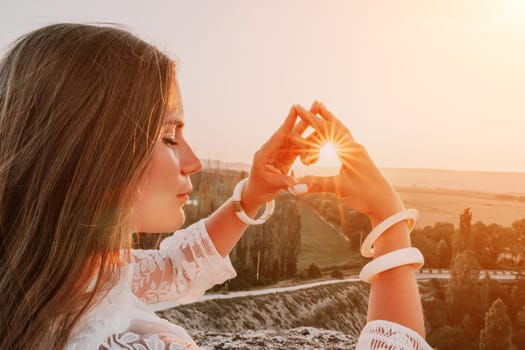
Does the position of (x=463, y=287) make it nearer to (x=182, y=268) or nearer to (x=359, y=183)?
(x=182, y=268)

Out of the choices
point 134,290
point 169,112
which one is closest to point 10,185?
point 169,112

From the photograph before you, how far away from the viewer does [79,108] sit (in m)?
0.92

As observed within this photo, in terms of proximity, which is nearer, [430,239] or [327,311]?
[327,311]

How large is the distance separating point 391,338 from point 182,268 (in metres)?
0.78

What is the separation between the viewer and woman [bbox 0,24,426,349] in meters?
0.90

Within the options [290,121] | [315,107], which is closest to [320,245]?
[290,121]

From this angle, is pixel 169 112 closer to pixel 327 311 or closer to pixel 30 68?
pixel 30 68

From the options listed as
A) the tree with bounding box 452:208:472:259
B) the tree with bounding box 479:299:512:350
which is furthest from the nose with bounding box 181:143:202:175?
the tree with bounding box 452:208:472:259

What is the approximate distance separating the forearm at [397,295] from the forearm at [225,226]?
24.3 inches

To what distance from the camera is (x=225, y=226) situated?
59.0 inches

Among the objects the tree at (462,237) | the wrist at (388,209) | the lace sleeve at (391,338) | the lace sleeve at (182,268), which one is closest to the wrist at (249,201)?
the lace sleeve at (182,268)

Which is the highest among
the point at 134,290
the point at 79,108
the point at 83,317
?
the point at 79,108

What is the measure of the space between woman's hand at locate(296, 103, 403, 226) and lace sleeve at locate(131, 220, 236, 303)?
1.74 ft

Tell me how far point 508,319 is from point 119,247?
343 inches
